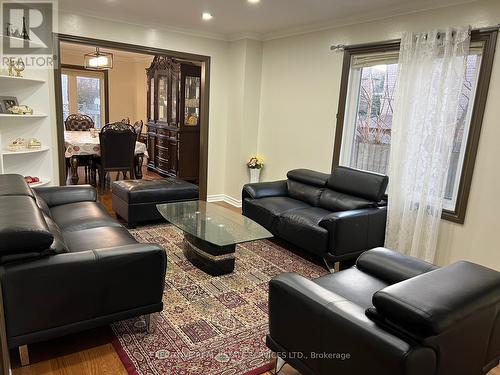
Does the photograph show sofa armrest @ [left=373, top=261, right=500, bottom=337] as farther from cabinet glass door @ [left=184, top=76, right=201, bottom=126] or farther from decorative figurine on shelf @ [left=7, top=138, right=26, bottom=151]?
cabinet glass door @ [left=184, top=76, right=201, bottom=126]

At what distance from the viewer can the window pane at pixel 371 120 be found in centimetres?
396

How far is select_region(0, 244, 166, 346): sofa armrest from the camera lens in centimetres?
180

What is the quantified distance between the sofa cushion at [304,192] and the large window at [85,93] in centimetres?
631

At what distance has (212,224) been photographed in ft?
10.8

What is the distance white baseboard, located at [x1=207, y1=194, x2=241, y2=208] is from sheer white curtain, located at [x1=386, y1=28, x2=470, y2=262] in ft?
8.48

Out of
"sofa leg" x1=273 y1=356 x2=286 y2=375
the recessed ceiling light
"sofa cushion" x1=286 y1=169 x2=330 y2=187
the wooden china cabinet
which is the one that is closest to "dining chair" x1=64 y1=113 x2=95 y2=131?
the wooden china cabinet

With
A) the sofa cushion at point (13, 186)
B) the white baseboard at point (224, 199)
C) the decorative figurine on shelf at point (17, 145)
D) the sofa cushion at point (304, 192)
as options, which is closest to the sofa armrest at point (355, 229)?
the sofa cushion at point (304, 192)

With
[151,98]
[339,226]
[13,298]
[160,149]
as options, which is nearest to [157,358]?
[13,298]

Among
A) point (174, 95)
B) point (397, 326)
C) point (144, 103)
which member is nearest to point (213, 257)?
point (397, 326)

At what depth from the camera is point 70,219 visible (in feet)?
9.86

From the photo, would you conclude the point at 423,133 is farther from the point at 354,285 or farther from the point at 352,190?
the point at 354,285

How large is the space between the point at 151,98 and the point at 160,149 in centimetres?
118

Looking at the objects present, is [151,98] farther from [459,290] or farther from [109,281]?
[459,290]

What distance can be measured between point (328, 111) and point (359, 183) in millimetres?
1161
